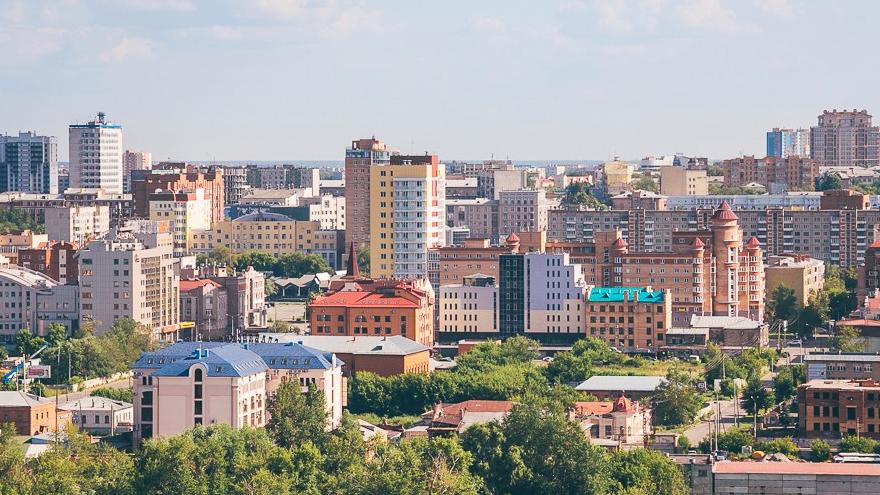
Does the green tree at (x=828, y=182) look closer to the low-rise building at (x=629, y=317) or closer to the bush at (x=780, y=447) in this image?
the low-rise building at (x=629, y=317)

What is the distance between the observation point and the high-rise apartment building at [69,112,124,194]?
142750mm

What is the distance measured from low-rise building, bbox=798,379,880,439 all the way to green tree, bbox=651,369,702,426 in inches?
163

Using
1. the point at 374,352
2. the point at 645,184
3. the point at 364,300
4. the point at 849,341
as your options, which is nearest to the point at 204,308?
the point at 364,300

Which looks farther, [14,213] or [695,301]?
[14,213]

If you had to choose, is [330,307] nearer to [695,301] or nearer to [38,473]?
[695,301]

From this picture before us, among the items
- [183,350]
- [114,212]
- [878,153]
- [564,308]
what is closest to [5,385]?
[183,350]

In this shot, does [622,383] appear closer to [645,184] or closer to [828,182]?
[828,182]

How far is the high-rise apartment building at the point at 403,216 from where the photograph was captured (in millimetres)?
88562

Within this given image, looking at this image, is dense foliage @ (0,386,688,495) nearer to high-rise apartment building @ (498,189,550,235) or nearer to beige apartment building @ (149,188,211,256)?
beige apartment building @ (149,188,211,256)

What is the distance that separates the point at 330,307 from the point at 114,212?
150 feet

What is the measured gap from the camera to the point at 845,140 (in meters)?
169

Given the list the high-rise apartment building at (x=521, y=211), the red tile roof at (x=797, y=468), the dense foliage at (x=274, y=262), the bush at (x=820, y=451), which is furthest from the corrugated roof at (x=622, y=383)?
the high-rise apartment building at (x=521, y=211)

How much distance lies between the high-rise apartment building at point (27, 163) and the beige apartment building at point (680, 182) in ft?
131

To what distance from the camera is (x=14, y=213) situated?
4938 inches
